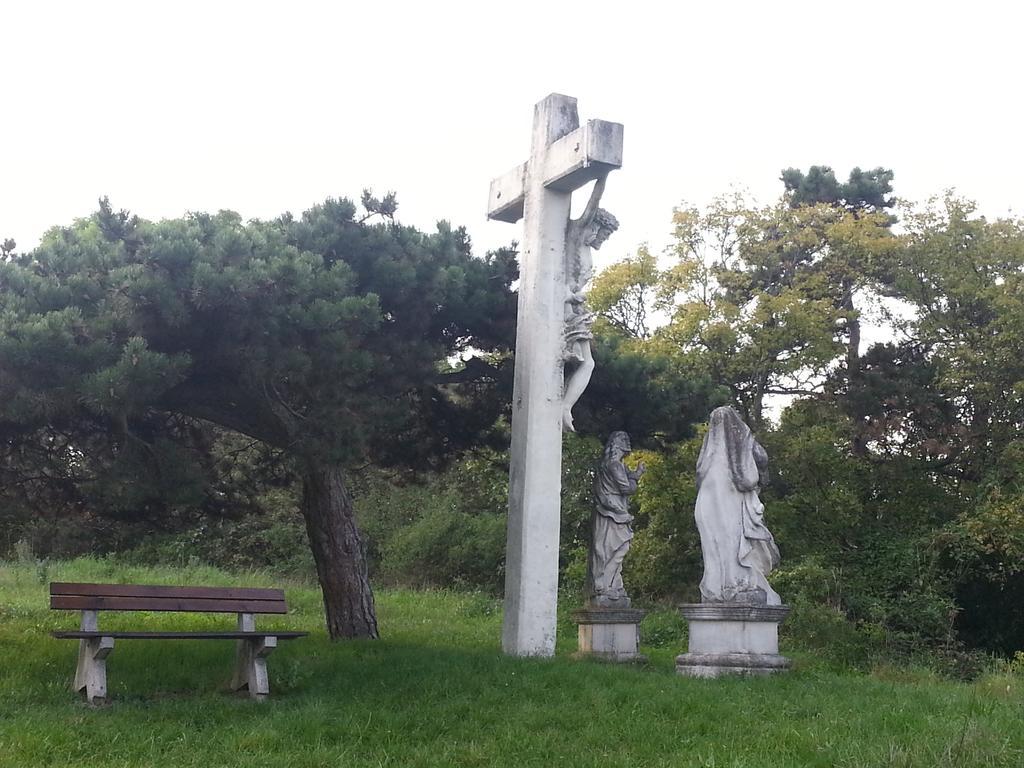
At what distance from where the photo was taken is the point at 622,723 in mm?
7707

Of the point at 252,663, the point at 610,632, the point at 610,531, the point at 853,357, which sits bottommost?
the point at 252,663

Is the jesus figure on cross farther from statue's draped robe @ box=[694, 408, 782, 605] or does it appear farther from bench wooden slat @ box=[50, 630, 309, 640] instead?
bench wooden slat @ box=[50, 630, 309, 640]

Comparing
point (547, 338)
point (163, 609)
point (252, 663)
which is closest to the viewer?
point (163, 609)

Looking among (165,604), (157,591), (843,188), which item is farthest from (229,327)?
(843,188)

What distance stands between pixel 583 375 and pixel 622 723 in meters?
4.49

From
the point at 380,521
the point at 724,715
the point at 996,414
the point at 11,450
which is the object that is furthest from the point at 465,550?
the point at 724,715

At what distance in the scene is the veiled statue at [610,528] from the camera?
12133 millimetres

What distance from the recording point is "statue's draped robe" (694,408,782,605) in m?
10.7

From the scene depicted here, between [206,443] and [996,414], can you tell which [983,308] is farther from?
[206,443]

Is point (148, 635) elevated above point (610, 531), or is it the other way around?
point (610, 531)

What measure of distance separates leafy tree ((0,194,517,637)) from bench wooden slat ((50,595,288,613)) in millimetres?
1093

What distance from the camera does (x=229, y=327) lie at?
384 inches

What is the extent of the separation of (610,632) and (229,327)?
198 inches

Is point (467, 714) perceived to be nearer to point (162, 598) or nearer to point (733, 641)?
point (162, 598)
